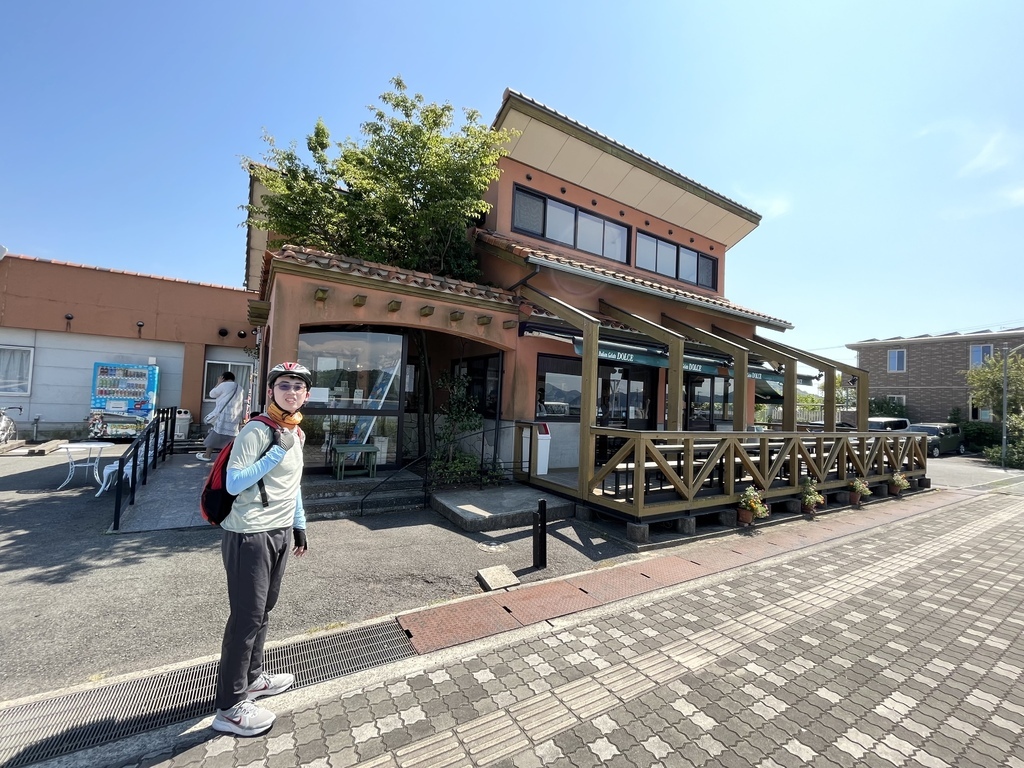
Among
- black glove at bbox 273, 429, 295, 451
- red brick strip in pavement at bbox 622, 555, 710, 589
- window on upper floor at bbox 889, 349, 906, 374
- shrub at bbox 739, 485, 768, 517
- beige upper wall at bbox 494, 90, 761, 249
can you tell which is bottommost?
red brick strip in pavement at bbox 622, 555, 710, 589

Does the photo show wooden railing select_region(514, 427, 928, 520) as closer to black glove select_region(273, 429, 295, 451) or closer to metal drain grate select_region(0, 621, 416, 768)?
metal drain grate select_region(0, 621, 416, 768)

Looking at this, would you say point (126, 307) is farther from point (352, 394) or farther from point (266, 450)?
point (266, 450)

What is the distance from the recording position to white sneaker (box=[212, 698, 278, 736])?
2348 mm

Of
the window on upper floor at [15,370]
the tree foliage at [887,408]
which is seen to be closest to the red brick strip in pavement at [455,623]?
the window on upper floor at [15,370]

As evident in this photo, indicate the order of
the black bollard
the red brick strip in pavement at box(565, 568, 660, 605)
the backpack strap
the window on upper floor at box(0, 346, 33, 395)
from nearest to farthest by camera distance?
the backpack strap, the red brick strip in pavement at box(565, 568, 660, 605), the black bollard, the window on upper floor at box(0, 346, 33, 395)

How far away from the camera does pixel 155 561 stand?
4520mm

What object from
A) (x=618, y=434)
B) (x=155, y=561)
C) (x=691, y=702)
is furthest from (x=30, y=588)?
(x=618, y=434)

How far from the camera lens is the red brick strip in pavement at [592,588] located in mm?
3562

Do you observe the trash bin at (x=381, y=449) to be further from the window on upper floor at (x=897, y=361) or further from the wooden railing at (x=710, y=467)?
the window on upper floor at (x=897, y=361)

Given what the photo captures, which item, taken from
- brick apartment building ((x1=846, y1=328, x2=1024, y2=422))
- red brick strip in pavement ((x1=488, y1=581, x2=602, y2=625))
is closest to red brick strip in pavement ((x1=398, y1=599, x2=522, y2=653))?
red brick strip in pavement ((x1=488, y1=581, x2=602, y2=625))

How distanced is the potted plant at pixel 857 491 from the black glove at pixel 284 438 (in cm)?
1053

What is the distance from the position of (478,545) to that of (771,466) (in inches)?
217

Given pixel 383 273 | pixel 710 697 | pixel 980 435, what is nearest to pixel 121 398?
pixel 383 273

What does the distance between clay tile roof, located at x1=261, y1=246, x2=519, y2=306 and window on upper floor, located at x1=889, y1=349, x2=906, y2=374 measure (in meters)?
32.5
